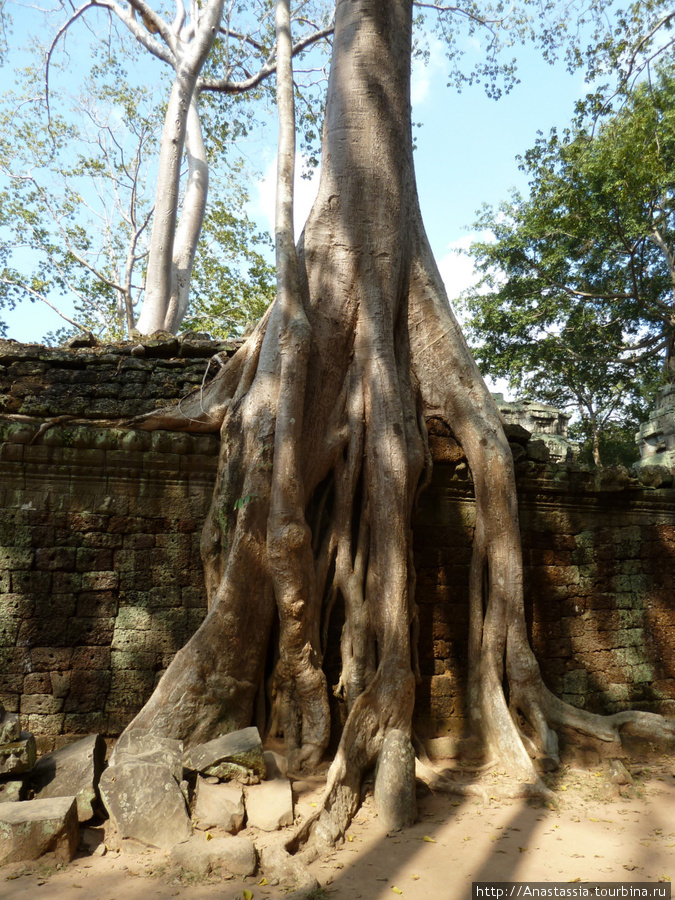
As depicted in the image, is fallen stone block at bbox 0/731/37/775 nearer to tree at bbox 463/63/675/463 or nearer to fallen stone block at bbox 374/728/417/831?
fallen stone block at bbox 374/728/417/831

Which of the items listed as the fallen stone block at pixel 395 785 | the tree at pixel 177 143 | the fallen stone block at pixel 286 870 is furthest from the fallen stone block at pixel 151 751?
the tree at pixel 177 143

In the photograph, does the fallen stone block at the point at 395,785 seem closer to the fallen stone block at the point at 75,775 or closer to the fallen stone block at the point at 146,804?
the fallen stone block at the point at 146,804

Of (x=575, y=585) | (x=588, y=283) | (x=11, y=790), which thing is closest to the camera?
(x=11, y=790)

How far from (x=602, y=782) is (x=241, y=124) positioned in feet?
36.4

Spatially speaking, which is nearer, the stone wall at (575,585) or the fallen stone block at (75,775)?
the fallen stone block at (75,775)

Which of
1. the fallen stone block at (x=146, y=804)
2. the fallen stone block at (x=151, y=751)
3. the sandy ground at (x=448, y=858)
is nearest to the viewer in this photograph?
the sandy ground at (x=448, y=858)

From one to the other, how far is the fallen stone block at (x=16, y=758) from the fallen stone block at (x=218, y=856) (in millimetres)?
722

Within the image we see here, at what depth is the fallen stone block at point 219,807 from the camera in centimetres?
247

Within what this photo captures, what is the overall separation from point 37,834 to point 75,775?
1.14 feet

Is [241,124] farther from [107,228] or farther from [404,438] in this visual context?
[404,438]

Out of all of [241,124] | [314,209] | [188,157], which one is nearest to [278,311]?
[314,209]

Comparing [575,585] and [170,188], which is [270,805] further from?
[170,188]

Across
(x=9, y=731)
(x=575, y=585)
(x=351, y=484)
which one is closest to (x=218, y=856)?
(x=9, y=731)

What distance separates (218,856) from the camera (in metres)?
2.27
